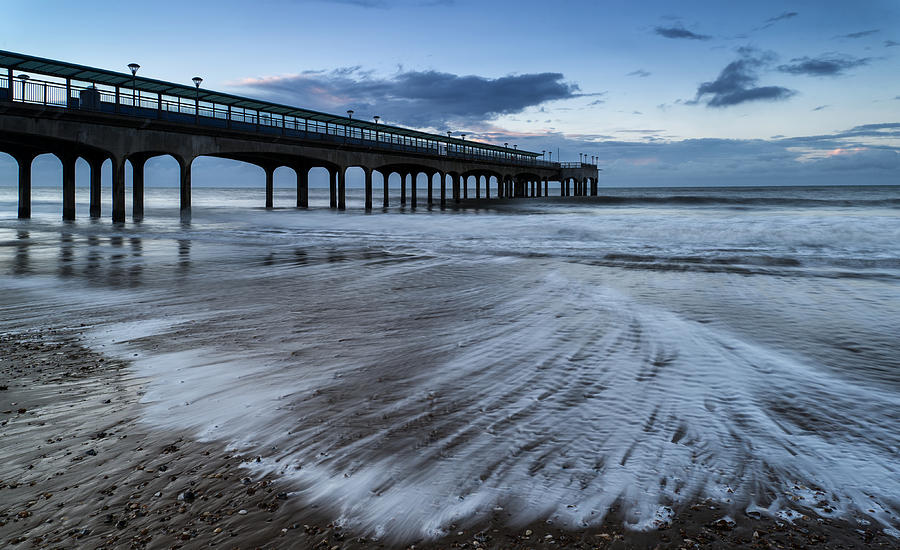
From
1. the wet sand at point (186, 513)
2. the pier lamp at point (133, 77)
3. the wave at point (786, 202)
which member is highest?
the pier lamp at point (133, 77)

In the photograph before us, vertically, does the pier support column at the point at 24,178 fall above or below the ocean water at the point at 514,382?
above

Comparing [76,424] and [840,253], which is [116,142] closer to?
[76,424]

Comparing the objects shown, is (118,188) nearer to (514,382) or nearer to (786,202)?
(514,382)

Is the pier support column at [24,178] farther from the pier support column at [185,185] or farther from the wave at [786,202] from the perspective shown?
the wave at [786,202]

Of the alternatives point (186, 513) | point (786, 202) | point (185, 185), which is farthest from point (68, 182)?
point (786, 202)

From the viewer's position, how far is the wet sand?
285 centimetres

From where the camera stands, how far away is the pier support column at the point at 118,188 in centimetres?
3325

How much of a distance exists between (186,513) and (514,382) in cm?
318

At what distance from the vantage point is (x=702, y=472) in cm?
361

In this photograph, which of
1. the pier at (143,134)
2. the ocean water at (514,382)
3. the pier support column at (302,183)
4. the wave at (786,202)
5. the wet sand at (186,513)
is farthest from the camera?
the wave at (786,202)

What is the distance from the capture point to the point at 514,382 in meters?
5.42

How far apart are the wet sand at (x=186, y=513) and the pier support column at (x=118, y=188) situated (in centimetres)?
3428

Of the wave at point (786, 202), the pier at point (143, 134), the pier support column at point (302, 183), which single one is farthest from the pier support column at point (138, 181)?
the wave at point (786, 202)

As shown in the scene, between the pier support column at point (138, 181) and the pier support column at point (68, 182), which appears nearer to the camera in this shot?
the pier support column at point (68, 182)
